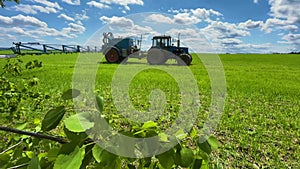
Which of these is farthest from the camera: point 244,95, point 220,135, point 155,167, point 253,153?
point 244,95

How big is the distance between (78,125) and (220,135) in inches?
142

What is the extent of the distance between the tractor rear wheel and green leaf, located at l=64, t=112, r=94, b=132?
1798 centimetres

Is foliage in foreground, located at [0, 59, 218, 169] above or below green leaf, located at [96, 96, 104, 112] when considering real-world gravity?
below

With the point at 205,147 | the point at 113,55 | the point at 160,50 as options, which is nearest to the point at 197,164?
the point at 205,147

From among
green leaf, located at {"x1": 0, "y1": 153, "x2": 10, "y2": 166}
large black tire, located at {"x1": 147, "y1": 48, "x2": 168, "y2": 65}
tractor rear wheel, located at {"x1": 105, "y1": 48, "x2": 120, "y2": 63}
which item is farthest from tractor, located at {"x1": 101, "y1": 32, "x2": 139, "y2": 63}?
green leaf, located at {"x1": 0, "y1": 153, "x2": 10, "y2": 166}

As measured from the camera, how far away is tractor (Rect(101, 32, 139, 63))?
1792 cm

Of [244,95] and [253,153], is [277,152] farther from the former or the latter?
[244,95]

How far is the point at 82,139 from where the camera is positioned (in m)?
0.37

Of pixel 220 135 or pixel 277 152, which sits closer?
pixel 277 152

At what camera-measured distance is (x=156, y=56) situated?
53.7 feet

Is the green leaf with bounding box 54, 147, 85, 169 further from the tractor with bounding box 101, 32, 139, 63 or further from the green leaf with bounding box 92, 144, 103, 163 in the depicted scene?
the tractor with bounding box 101, 32, 139, 63

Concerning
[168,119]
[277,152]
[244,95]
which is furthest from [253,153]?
[244,95]

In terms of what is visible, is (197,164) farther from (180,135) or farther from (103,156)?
(103,156)

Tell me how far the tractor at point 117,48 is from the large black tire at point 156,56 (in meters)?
1.69
